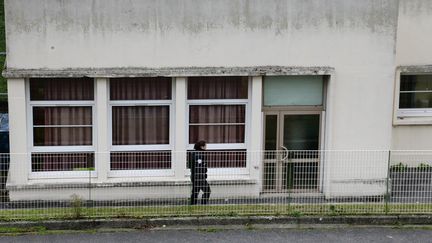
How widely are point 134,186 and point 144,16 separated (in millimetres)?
3459

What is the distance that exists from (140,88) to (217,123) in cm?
179

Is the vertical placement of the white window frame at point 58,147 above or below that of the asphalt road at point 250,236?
above

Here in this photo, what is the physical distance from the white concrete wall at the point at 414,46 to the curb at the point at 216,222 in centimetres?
448

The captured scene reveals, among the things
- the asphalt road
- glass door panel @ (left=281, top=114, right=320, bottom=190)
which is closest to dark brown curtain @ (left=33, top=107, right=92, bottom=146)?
the asphalt road

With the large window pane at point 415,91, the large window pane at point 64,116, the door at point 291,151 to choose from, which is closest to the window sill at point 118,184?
the door at point 291,151

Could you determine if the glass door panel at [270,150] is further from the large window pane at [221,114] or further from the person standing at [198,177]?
the person standing at [198,177]

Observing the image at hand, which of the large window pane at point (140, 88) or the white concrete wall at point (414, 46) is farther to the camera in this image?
the white concrete wall at point (414, 46)

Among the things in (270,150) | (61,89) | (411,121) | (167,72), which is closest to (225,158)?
(270,150)

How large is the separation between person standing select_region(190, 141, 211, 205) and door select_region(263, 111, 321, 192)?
1.32 m

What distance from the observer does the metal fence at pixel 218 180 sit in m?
12.4

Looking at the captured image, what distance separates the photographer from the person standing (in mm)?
12359

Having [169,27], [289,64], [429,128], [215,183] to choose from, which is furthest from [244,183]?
[429,128]

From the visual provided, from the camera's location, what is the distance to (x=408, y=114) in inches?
636

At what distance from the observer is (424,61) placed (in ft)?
52.1
